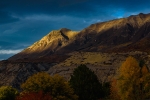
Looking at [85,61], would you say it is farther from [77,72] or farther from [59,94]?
[59,94]

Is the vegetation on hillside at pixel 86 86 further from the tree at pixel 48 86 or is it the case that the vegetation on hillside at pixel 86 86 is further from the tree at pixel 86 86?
the tree at pixel 48 86

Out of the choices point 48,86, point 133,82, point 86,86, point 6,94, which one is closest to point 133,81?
point 133,82

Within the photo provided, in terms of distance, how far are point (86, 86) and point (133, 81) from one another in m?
14.1

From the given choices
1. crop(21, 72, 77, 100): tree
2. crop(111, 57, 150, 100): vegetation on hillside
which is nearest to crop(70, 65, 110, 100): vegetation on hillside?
crop(111, 57, 150, 100): vegetation on hillside

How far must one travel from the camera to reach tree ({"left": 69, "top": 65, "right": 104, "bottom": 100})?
82688mm

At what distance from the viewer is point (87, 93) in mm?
82562

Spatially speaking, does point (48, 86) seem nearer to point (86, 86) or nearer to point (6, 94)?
point (86, 86)

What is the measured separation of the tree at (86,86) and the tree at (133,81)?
281 inches

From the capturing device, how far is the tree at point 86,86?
8269 cm

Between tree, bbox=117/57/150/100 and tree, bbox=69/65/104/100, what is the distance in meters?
7.13

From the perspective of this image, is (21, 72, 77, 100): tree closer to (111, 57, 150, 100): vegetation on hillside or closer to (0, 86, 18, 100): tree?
(0, 86, 18, 100): tree

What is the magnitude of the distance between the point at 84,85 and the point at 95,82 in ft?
13.0

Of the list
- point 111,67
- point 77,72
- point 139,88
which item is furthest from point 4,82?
point 139,88

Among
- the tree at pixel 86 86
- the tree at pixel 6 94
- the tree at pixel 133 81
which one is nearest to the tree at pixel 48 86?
the tree at pixel 86 86
